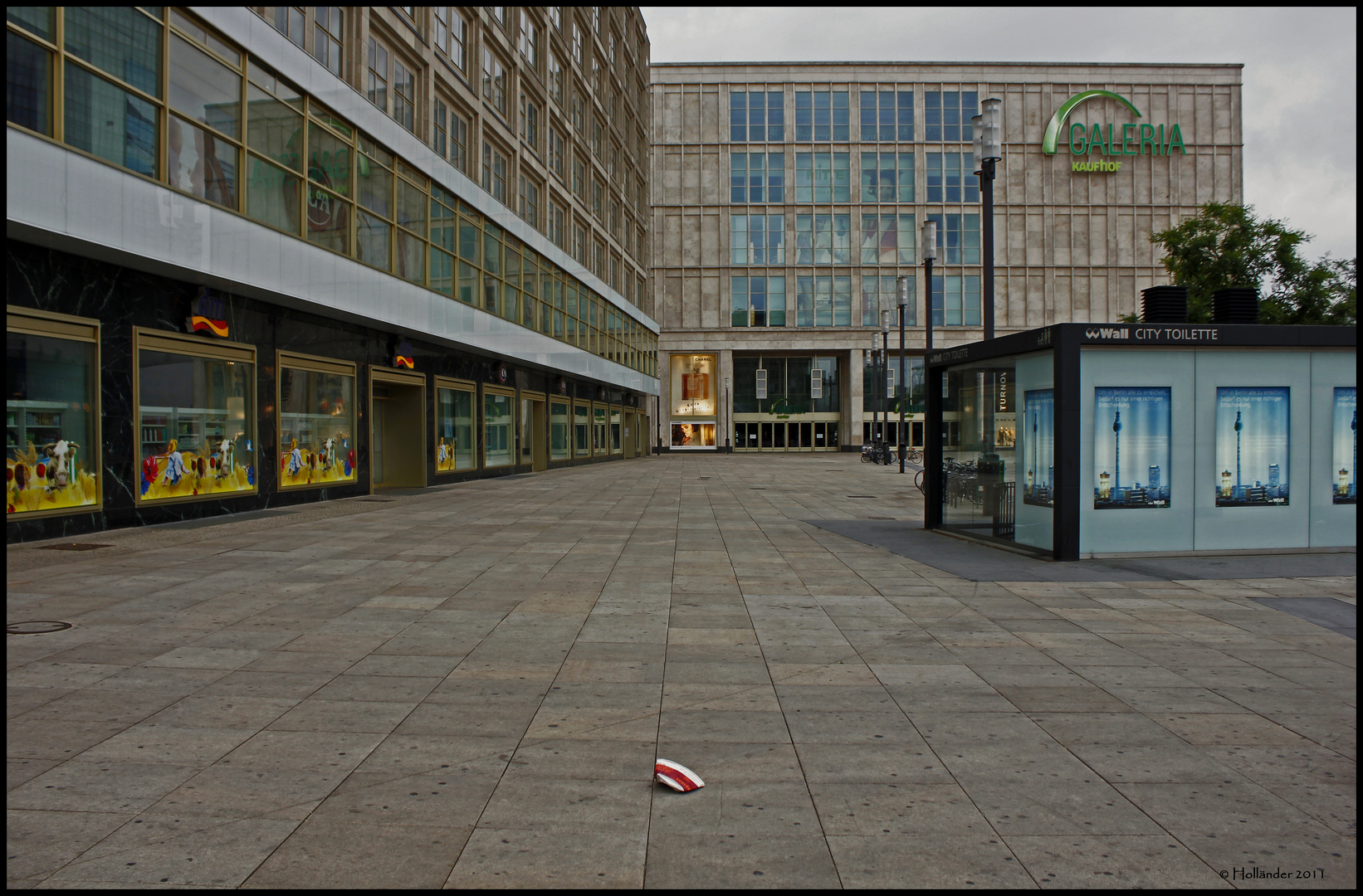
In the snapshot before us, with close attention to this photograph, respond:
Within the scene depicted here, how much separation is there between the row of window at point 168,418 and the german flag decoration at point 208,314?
28 cm

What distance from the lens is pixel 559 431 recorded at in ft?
136

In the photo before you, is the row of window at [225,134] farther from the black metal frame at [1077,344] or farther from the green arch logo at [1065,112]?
the green arch logo at [1065,112]

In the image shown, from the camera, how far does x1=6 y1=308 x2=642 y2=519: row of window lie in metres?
12.6

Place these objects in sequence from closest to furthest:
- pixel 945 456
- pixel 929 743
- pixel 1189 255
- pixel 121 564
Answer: pixel 929 743 → pixel 121 564 → pixel 945 456 → pixel 1189 255

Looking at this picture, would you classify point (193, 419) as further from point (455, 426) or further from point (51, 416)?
point (455, 426)

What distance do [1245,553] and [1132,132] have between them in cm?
7281

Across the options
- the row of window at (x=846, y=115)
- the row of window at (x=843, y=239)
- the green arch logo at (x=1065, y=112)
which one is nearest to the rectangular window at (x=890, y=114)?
the row of window at (x=846, y=115)

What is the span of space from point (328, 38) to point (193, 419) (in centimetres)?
989

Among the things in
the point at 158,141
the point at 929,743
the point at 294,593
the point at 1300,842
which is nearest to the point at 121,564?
the point at 294,593

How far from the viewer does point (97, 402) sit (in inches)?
543

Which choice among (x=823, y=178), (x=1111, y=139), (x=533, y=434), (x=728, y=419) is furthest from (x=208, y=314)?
(x=1111, y=139)

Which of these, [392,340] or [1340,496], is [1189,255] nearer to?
[1340,496]

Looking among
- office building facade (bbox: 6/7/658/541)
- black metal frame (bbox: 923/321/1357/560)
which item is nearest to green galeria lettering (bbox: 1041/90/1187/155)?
office building facade (bbox: 6/7/658/541)

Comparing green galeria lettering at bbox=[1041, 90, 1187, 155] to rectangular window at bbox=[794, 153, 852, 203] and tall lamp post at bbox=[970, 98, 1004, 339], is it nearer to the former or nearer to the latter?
rectangular window at bbox=[794, 153, 852, 203]
